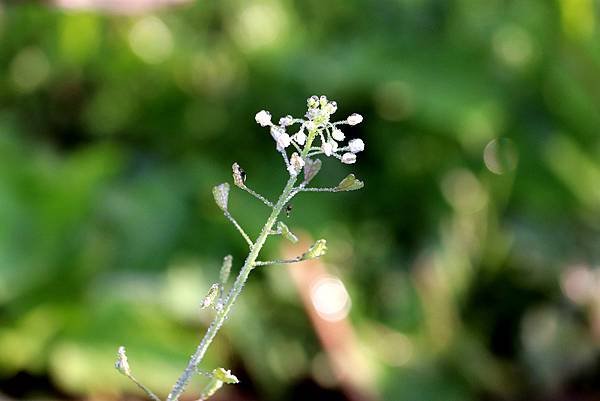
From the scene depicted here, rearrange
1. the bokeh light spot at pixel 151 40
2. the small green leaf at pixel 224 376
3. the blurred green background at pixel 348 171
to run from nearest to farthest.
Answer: the small green leaf at pixel 224 376 < the blurred green background at pixel 348 171 < the bokeh light spot at pixel 151 40

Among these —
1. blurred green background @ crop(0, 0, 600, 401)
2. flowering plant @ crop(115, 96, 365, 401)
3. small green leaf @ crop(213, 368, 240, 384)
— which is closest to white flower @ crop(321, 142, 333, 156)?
flowering plant @ crop(115, 96, 365, 401)

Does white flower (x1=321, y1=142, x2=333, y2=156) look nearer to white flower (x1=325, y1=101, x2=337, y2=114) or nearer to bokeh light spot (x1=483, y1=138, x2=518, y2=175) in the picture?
white flower (x1=325, y1=101, x2=337, y2=114)

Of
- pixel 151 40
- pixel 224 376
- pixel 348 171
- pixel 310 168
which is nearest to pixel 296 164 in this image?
pixel 310 168

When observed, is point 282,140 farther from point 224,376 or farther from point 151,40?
point 151,40

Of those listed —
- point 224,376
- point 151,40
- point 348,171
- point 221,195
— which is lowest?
point 224,376

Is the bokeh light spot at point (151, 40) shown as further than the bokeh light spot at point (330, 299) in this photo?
Yes

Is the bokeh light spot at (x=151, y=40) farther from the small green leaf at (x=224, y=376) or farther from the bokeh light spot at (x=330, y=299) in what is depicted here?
the small green leaf at (x=224, y=376)

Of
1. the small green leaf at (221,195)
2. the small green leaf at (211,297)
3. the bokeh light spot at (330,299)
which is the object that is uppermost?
the bokeh light spot at (330,299)

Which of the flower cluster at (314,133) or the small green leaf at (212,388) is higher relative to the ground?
the flower cluster at (314,133)

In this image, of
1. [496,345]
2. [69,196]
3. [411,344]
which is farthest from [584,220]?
[69,196]

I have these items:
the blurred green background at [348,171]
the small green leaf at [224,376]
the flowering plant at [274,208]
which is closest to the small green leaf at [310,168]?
the flowering plant at [274,208]
